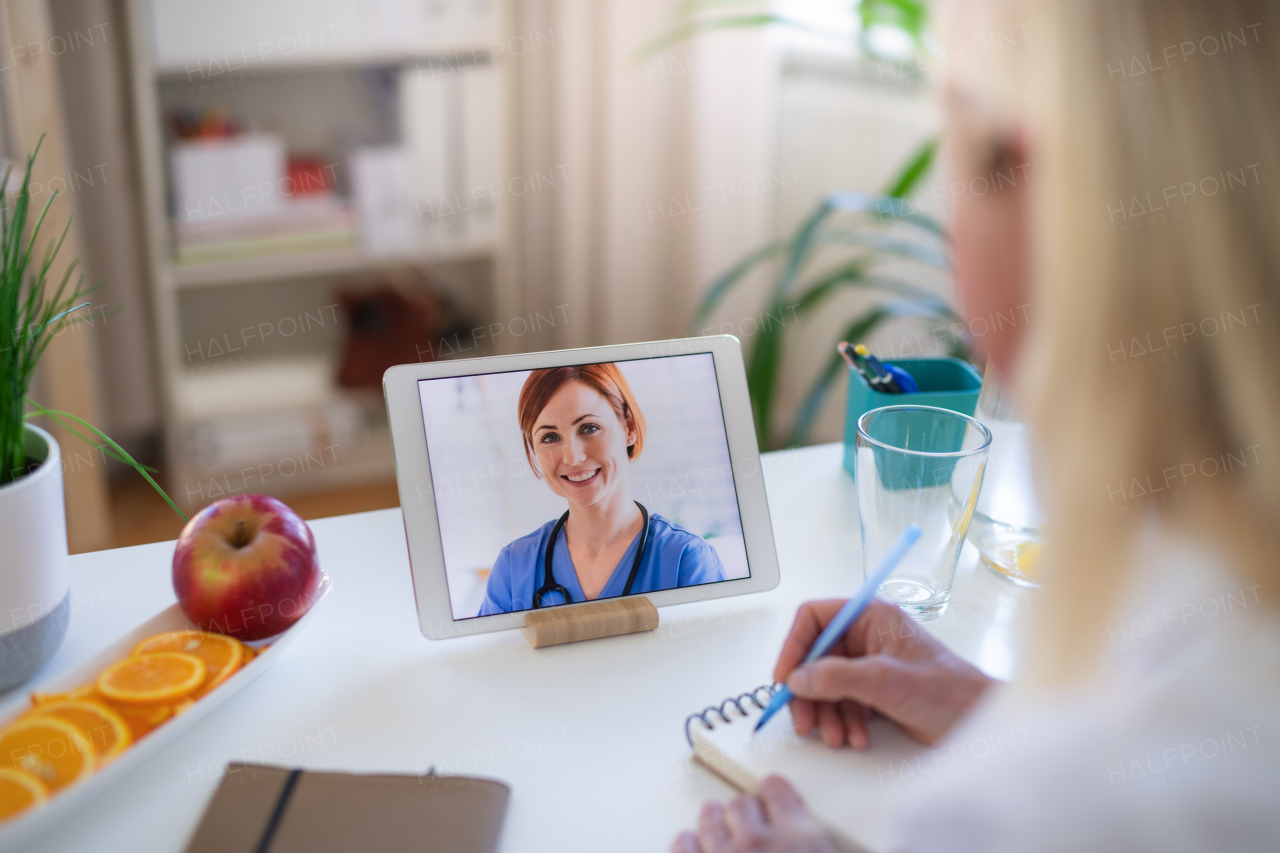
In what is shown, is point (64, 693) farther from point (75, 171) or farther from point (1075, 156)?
point (75, 171)

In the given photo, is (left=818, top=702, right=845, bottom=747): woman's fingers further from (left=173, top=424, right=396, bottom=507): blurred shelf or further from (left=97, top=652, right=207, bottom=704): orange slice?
(left=173, top=424, right=396, bottom=507): blurred shelf

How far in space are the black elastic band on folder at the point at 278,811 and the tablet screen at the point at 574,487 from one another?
0.18 m

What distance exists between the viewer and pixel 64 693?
67 cm

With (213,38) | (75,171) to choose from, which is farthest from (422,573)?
(75,171)

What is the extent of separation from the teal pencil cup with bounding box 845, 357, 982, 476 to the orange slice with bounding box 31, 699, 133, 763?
0.67m

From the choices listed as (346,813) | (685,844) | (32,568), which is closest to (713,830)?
(685,844)

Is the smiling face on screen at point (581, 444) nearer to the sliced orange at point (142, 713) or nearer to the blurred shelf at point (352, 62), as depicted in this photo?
the sliced orange at point (142, 713)

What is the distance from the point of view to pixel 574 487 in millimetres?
817

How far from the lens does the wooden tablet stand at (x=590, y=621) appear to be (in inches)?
Result: 30.8

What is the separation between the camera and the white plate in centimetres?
58

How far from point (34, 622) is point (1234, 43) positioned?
0.81 metres

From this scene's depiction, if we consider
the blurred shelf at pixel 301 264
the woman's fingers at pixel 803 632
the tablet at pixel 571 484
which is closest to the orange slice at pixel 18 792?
the tablet at pixel 571 484

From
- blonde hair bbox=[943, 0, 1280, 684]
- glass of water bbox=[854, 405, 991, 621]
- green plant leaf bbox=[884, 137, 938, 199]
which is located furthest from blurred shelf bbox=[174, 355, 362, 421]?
blonde hair bbox=[943, 0, 1280, 684]

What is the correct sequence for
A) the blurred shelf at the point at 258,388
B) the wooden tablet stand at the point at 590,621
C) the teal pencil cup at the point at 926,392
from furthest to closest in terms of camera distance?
1. the blurred shelf at the point at 258,388
2. the teal pencil cup at the point at 926,392
3. the wooden tablet stand at the point at 590,621
